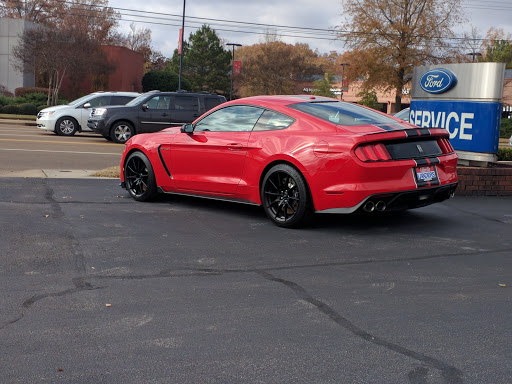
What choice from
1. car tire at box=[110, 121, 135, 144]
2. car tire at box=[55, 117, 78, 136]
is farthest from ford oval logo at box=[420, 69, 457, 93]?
car tire at box=[55, 117, 78, 136]

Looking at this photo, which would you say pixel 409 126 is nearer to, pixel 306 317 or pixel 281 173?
pixel 281 173

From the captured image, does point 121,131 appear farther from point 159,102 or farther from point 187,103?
point 187,103

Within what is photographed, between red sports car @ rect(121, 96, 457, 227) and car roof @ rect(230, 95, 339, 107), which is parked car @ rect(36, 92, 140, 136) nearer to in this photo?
red sports car @ rect(121, 96, 457, 227)

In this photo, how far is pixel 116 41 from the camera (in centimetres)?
7519

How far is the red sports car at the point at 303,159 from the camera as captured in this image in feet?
21.8

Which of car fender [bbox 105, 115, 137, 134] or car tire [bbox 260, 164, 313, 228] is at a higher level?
car fender [bbox 105, 115, 137, 134]

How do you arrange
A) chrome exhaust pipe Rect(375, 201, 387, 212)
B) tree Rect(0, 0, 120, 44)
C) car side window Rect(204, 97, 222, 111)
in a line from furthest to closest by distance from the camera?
1. tree Rect(0, 0, 120, 44)
2. car side window Rect(204, 97, 222, 111)
3. chrome exhaust pipe Rect(375, 201, 387, 212)

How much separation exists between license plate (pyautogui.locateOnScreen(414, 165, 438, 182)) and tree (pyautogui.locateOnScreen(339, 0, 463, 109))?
39.8 m

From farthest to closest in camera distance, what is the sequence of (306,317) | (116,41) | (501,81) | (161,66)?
(161,66)
(116,41)
(501,81)
(306,317)

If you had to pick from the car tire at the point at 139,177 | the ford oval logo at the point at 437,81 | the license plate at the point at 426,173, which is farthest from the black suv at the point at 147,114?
the license plate at the point at 426,173

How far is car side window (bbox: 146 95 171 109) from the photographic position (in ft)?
64.7

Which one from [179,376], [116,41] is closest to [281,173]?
[179,376]

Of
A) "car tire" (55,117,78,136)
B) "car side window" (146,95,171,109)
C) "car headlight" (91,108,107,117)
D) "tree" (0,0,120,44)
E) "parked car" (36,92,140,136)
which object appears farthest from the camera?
"tree" (0,0,120,44)

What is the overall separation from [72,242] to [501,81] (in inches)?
293
